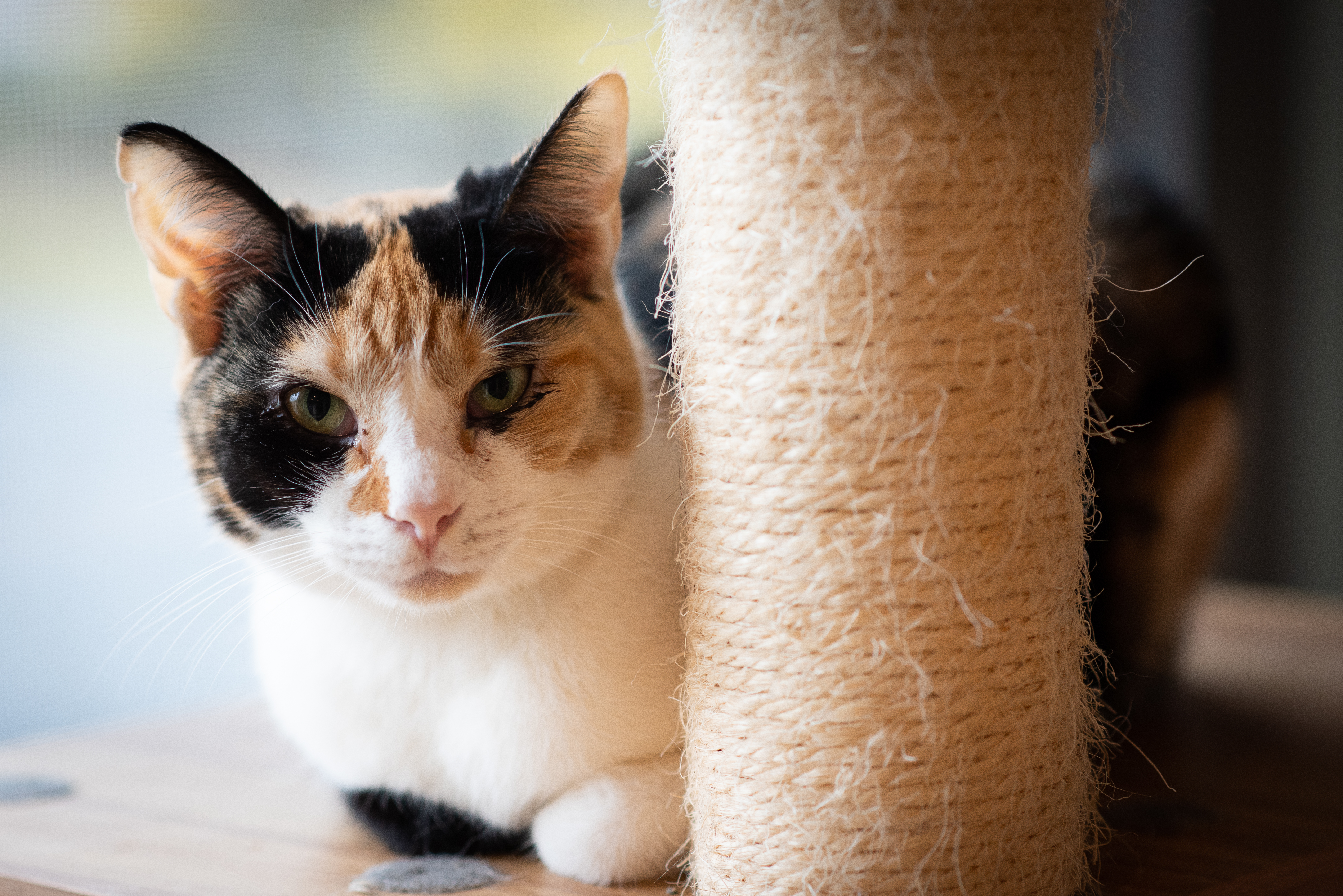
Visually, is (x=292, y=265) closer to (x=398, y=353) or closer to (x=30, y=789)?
(x=398, y=353)

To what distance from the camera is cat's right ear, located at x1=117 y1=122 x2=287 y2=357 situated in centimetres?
96

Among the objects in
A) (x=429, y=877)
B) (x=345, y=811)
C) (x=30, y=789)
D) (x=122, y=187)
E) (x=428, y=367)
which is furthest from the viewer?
(x=122, y=187)

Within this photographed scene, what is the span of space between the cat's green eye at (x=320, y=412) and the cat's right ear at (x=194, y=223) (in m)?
0.14

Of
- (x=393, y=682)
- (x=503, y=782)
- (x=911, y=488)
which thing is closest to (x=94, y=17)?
(x=393, y=682)

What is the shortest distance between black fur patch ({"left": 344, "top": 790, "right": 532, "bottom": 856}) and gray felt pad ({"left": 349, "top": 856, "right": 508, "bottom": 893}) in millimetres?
16

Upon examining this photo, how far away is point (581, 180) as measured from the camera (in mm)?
1036

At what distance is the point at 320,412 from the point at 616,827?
51 cm

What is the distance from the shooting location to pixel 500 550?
97 centimetres

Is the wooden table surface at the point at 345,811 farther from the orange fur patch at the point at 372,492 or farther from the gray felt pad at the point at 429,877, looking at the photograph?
the orange fur patch at the point at 372,492

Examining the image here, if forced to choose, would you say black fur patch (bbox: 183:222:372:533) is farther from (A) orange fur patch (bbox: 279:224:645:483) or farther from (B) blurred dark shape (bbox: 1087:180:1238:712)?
(B) blurred dark shape (bbox: 1087:180:1238:712)

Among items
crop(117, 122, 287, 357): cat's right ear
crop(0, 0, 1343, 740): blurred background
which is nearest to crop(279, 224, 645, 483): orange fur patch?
crop(117, 122, 287, 357): cat's right ear

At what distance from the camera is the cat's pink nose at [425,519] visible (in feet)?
2.96

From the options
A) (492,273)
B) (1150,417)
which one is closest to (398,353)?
(492,273)

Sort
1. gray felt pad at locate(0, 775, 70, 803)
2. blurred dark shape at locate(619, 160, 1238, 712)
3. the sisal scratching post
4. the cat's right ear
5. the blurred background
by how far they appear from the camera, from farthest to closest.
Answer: the blurred background → blurred dark shape at locate(619, 160, 1238, 712) → gray felt pad at locate(0, 775, 70, 803) → the cat's right ear → the sisal scratching post
